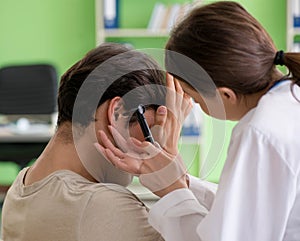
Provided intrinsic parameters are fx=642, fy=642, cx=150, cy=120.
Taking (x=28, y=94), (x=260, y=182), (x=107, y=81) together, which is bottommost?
(x=28, y=94)

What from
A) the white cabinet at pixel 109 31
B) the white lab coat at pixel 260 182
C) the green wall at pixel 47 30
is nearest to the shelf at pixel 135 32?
the white cabinet at pixel 109 31

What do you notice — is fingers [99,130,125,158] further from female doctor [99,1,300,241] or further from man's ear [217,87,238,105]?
man's ear [217,87,238,105]

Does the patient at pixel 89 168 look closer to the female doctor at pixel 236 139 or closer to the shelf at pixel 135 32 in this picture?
the female doctor at pixel 236 139

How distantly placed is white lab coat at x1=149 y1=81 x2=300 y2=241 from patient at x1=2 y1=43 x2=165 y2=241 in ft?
0.57

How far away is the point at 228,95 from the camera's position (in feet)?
4.08

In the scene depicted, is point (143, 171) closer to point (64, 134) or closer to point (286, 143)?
point (64, 134)

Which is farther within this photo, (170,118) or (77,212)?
(170,118)

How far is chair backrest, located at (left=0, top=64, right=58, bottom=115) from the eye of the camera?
15.4 ft

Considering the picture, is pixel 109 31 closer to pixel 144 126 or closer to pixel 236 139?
pixel 144 126

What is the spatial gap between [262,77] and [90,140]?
0.37 m

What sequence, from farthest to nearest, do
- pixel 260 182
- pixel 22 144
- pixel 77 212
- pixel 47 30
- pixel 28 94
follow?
pixel 47 30, pixel 28 94, pixel 22 144, pixel 77 212, pixel 260 182

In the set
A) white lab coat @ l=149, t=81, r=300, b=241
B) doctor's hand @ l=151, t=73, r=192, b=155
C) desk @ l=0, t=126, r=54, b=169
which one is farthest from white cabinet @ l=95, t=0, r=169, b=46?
white lab coat @ l=149, t=81, r=300, b=241

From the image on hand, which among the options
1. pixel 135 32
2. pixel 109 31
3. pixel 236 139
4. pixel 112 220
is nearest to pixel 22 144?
pixel 109 31

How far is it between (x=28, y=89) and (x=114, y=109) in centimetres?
356
